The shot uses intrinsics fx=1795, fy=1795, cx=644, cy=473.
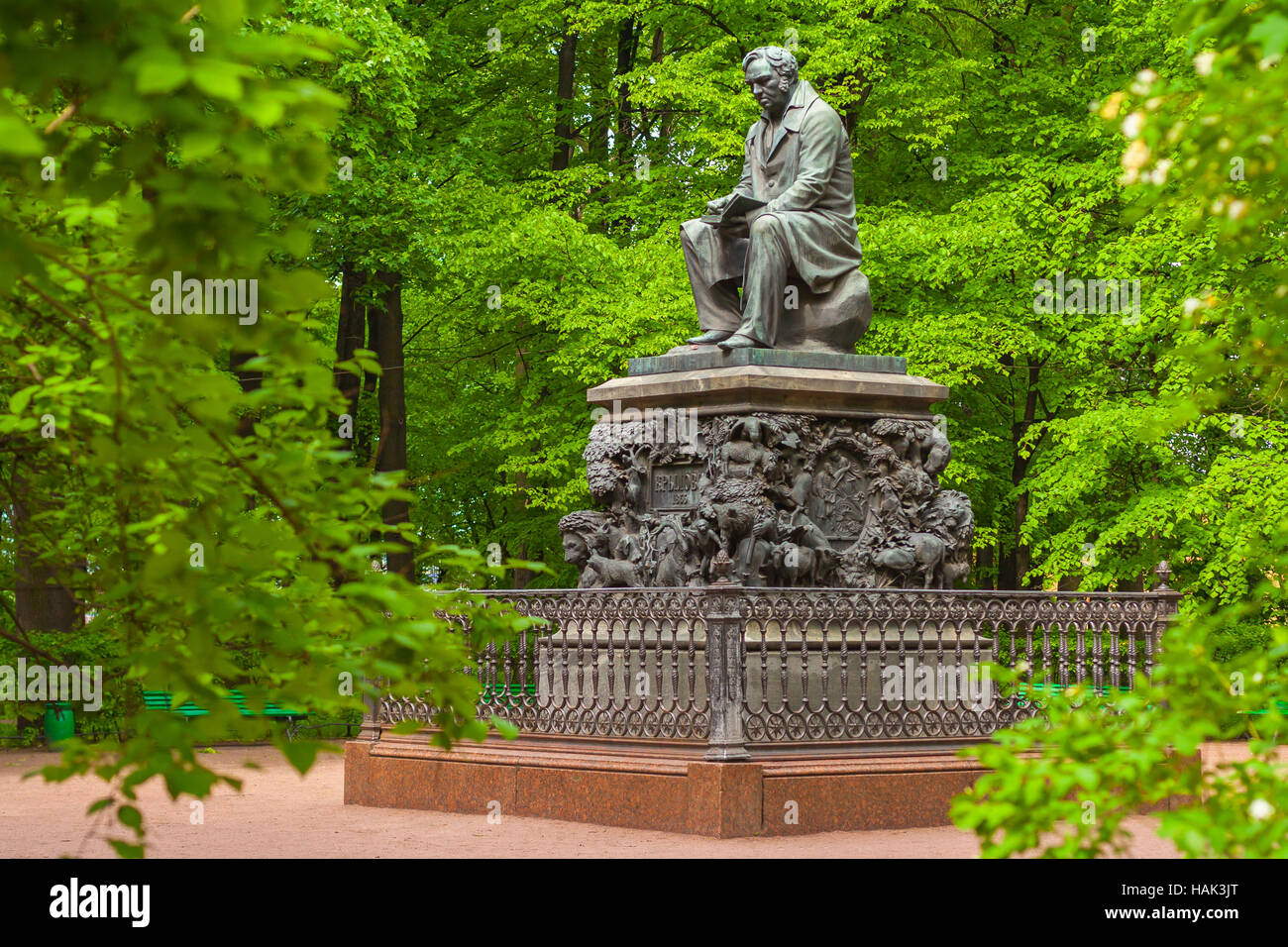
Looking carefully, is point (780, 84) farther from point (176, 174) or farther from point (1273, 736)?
point (176, 174)

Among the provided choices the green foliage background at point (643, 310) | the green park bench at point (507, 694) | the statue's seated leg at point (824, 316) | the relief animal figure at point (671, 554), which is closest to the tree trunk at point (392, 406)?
the green foliage background at point (643, 310)

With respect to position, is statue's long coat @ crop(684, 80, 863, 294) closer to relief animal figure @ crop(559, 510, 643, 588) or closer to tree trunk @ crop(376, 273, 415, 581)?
relief animal figure @ crop(559, 510, 643, 588)

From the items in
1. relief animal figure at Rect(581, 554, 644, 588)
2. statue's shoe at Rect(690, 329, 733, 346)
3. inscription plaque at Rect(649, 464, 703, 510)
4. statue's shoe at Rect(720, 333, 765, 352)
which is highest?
statue's shoe at Rect(690, 329, 733, 346)

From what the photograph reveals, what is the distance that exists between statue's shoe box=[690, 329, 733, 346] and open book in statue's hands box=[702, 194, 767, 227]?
0.79 metres

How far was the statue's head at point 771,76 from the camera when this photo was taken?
1284cm

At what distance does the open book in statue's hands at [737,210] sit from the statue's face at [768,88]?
70 cm

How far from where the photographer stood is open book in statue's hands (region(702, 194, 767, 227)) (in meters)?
12.8

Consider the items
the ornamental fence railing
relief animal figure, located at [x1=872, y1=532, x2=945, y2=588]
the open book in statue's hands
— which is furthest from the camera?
the open book in statue's hands

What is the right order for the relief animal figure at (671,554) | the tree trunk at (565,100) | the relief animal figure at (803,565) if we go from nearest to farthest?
the relief animal figure at (803,565) < the relief animal figure at (671,554) < the tree trunk at (565,100)

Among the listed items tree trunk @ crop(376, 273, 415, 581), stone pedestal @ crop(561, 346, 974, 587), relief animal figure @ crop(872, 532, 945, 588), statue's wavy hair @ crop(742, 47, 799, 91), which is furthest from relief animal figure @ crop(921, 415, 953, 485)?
tree trunk @ crop(376, 273, 415, 581)

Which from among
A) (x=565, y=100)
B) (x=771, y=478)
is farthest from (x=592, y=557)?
(x=565, y=100)

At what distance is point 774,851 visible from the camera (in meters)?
9.60

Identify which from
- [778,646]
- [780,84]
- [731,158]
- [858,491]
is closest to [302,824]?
[778,646]

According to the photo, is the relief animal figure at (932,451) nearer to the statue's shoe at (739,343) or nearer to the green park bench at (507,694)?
the statue's shoe at (739,343)
